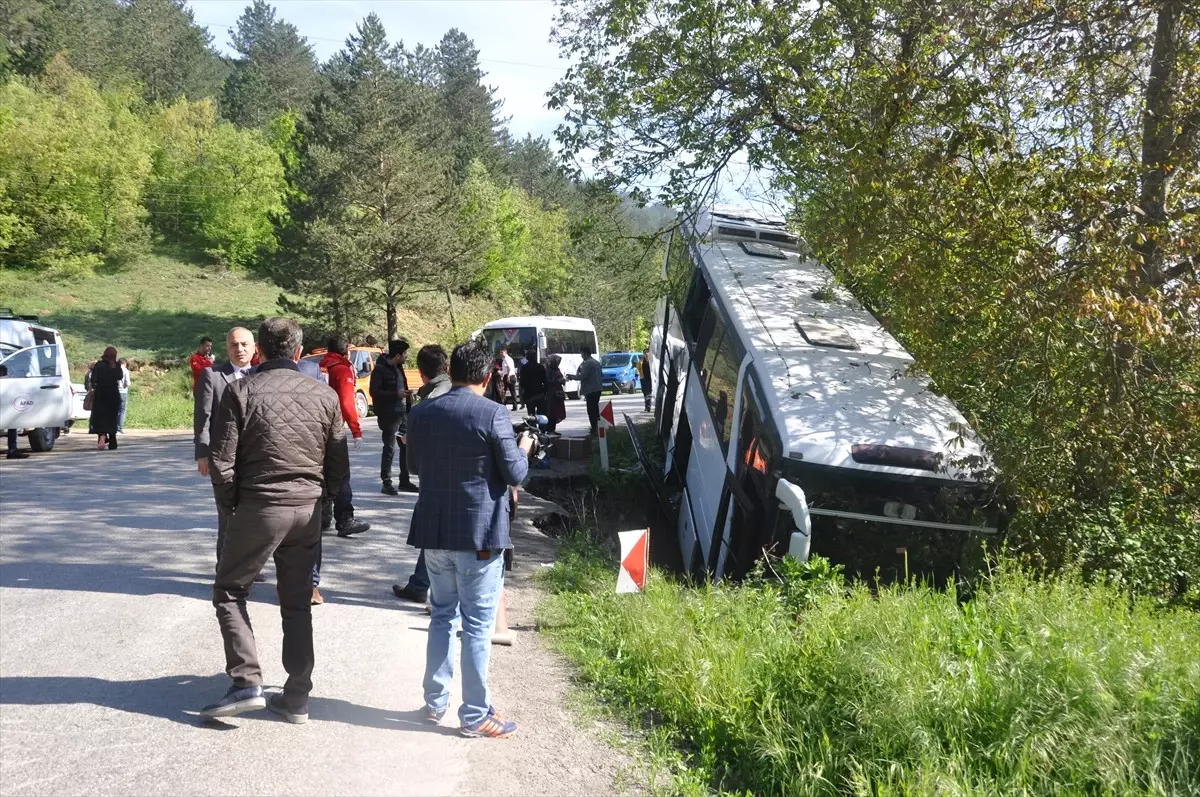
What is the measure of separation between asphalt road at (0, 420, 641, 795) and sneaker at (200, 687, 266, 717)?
72 mm

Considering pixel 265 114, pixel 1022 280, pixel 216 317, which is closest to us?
pixel 1022 280

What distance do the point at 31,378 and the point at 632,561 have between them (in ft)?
43.7

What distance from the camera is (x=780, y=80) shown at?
13.1m

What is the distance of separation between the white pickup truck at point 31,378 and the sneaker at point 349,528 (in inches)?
379

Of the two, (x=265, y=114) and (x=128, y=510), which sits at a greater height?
(x=265, y=114)

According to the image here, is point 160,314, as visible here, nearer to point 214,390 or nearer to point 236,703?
point 214,390

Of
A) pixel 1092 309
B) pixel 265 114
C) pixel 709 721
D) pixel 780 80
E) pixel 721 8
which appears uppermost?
pixel 265 114

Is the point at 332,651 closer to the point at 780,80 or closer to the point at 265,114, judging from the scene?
the point at 780,80

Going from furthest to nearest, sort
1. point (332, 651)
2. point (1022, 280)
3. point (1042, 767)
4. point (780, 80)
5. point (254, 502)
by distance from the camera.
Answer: point (780, 80), point (1022, 280), point (332, 651), point (254, 502), point (1042, 767)

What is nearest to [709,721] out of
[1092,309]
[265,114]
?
[1092,309]

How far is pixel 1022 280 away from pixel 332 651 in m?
6.10

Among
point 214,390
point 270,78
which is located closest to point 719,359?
point 214,390

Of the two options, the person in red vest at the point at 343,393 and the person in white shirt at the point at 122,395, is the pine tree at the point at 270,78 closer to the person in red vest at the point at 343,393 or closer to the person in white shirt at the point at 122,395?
the person in white shirt at the point at 122,395

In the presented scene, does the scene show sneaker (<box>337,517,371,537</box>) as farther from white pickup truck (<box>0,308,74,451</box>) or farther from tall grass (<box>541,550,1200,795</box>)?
white pickup truck (<box>0,308,74,451</box>)
